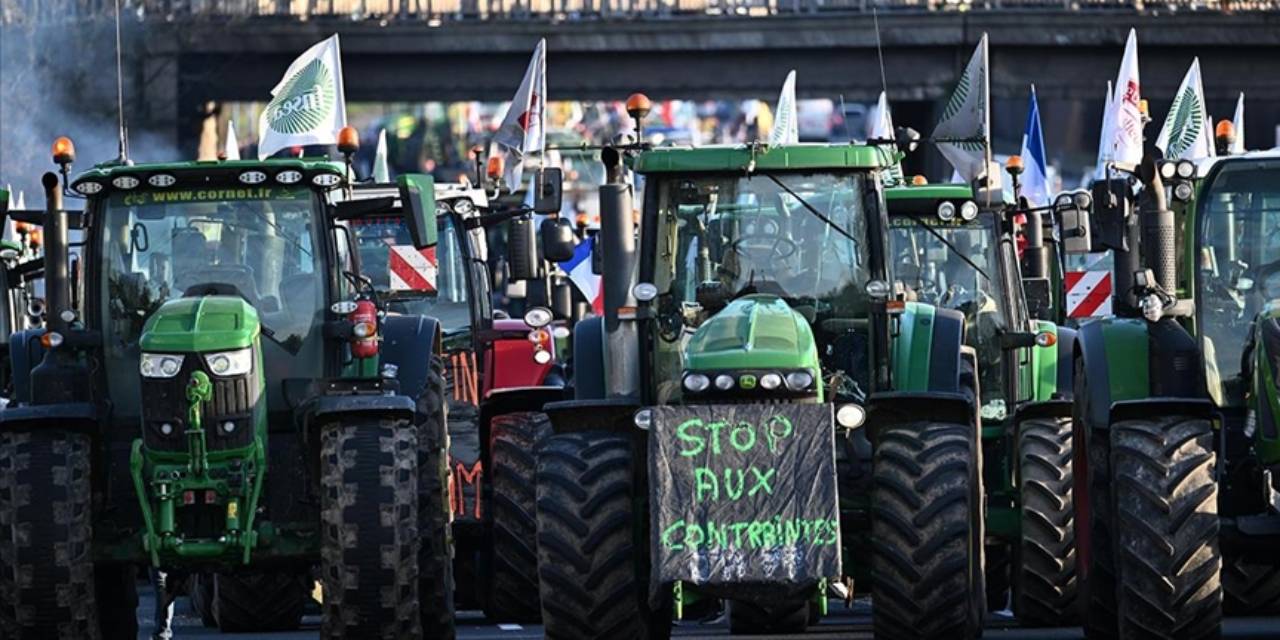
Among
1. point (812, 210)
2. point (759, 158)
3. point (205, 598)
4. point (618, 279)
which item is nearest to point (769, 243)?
point (812, 210)

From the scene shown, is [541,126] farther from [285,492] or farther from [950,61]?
[950,61]

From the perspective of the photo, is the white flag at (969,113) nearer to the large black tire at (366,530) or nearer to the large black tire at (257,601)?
the large black tire at (257,601)

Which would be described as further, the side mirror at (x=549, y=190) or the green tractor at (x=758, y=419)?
the side mirror at (x=549, y=190)

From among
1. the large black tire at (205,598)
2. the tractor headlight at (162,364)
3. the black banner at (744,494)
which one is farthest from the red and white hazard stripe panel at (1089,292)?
the black banner at (744,494)

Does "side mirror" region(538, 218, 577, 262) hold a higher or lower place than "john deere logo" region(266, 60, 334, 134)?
lower

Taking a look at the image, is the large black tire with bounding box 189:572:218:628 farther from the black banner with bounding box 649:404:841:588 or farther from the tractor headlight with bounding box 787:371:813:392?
the tractor headlight with bounding box 787:371:813:392

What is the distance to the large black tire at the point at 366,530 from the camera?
15391 mm

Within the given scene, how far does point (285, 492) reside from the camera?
53.0 ft

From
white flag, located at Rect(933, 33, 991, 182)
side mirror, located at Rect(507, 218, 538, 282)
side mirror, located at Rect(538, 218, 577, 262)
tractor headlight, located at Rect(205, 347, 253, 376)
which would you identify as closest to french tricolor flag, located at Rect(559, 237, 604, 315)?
side mirror, located at Rect(507, 218, 538, 282)

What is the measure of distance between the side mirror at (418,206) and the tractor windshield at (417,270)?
6.75 m

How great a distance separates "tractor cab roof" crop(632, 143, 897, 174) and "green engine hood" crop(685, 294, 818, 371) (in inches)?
42.1

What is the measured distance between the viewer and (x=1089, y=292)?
1104 inches

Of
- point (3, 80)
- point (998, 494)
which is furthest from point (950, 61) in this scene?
point (998, 494)

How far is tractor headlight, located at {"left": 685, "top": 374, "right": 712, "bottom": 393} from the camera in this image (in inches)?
574
